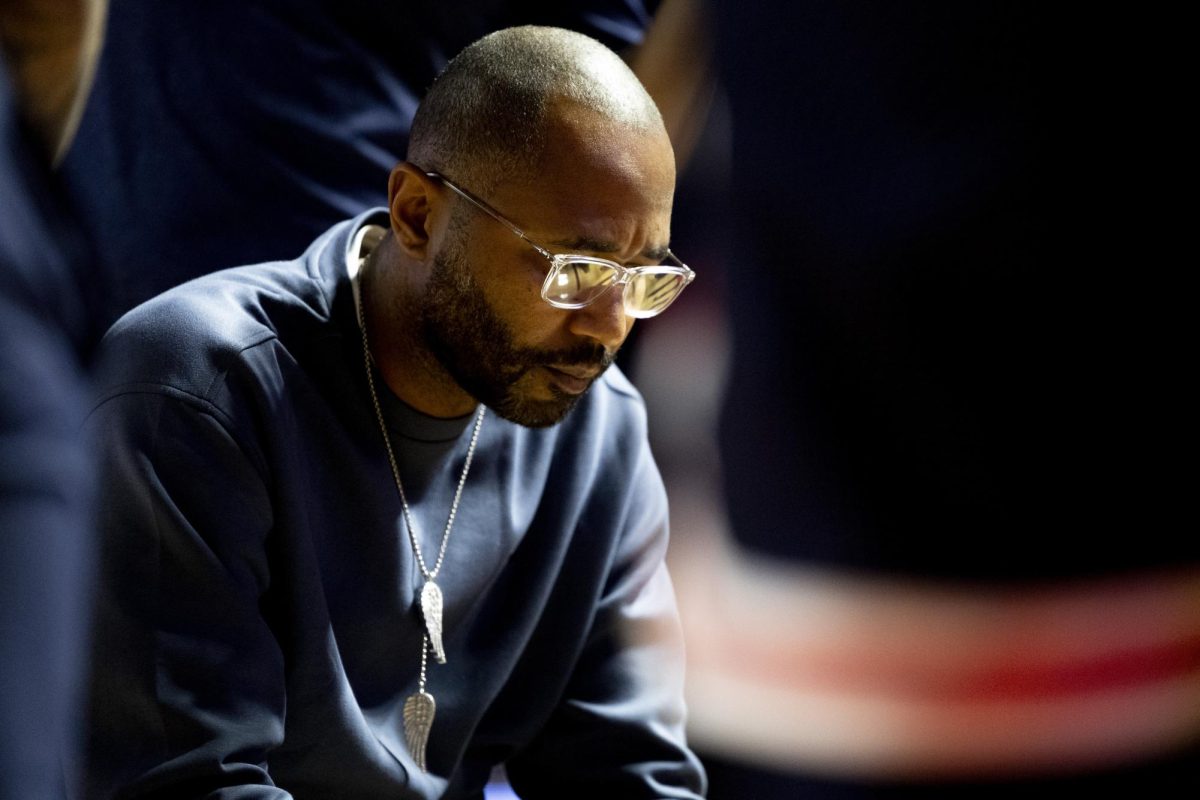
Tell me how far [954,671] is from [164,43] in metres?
1.44

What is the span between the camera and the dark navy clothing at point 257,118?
2.02 m

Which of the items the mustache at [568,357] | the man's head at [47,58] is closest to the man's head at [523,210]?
the mustache at [568,357]

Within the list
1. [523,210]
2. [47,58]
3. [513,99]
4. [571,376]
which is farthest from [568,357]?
[47,58]

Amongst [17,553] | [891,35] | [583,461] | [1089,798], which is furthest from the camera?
[583,461]

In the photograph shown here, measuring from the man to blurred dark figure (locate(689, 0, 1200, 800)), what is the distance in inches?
24.4

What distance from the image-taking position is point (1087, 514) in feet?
3.07

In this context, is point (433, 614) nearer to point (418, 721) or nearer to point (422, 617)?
point (422, 617)

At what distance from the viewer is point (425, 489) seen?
5.50ft

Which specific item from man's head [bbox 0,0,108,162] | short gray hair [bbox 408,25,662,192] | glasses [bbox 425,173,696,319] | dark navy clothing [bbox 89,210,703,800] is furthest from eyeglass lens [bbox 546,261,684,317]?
man's head [bbox 0,0,108,162]

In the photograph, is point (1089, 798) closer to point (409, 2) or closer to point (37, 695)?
point (37, 695)

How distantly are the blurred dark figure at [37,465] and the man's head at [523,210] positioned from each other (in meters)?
0.94

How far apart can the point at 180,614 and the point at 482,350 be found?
416mm

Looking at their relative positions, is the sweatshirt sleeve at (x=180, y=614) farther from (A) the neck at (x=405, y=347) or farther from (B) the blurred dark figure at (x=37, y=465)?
(B) the blurred dark figure at (x=37, y=465)

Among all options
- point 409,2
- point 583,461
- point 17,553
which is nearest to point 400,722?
point 583,461
